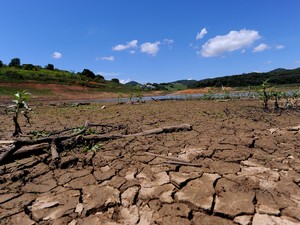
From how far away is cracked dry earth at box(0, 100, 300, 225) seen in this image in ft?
8.18

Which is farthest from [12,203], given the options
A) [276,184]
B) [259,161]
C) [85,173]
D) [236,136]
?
[236,136]

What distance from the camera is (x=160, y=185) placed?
309 cm

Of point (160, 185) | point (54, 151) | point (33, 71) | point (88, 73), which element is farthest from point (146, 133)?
point (88, 73)

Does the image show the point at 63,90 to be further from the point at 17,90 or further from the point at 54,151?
the point at 54,151

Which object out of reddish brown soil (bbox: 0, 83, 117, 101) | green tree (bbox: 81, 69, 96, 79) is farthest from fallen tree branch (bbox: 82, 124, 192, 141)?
green tree (bbox: 81, 69, 96, 79)

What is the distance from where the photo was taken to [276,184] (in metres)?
3.01

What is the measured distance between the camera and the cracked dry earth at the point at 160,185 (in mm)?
2494

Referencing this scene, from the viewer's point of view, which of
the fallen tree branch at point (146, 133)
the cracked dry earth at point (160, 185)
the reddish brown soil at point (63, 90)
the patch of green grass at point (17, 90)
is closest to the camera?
the cracked dry earth at point (160, 185)

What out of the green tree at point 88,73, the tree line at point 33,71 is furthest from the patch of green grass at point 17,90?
the green tree at point 88,73

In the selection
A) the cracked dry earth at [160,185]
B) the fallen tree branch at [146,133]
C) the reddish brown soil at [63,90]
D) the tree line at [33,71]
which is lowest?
the cracked dry earth at [160,185]

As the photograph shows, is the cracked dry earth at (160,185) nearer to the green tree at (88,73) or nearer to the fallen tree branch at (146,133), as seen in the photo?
the fallen tree branch at (146,133)

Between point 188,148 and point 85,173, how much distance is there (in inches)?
75.4

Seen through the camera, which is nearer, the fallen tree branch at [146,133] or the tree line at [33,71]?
the fallen tree branch at [146,133]

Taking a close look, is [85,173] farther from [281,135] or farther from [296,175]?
[281,135]
